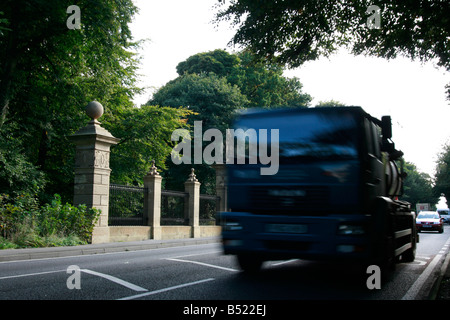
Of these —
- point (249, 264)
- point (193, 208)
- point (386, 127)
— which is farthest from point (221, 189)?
point (386, 127)

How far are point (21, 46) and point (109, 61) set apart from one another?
3.88 metres

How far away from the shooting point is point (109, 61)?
20172 mm

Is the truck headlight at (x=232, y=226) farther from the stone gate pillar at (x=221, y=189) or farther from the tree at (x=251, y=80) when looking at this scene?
the tree at (x=251, y=80)

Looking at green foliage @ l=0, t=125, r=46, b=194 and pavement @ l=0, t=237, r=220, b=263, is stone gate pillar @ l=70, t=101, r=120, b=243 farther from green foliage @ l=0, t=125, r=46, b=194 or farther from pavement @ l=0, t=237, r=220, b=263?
green foliage @ l=0, t=125, r=46, b=194

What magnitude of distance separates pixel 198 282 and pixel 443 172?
6916 centimetres

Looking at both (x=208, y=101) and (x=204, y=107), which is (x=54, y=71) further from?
(x=204, y=107)

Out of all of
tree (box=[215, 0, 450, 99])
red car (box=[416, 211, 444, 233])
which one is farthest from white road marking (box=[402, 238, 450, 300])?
red car (box=[416, 211, 444, 233])

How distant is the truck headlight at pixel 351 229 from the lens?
5691 mm

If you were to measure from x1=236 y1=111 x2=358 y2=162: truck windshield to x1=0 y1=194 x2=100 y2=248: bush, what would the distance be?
9.49m

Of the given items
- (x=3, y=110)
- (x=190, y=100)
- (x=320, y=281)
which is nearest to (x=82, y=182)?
(x=3, y=110)

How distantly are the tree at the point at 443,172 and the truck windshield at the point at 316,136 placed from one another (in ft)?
201

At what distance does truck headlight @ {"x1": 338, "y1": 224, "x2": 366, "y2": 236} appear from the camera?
5.69 m

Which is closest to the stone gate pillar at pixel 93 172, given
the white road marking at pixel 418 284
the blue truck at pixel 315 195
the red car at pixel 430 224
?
the blue truck at pixel 315 195

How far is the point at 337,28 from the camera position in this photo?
10719 millimetres
